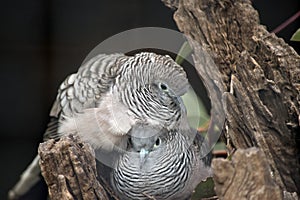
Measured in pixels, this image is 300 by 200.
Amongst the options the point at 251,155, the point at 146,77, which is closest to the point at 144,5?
the point at 146,77

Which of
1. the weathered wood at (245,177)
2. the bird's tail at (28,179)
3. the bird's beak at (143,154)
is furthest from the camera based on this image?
the bird's tail at (28,179)

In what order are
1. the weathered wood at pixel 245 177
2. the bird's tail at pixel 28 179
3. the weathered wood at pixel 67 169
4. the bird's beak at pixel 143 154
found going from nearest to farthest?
the weathered wood at pixel 245 177 < the weathered wood at pixel 67 169 < the bird's beak at pixel 143 154 < the bird's tail at pixel 28 179

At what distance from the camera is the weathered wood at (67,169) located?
1.92ft

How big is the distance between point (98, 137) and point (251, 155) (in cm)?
28

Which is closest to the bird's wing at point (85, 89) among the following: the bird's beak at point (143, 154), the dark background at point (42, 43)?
the bird's beak at point (143, 154)

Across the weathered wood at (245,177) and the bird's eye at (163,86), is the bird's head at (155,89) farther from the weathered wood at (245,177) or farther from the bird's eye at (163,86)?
the weathered wood at (245,177)

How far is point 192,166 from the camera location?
29.1 inches

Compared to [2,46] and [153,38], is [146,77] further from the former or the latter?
[2,46]

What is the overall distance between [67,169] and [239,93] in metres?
0.24

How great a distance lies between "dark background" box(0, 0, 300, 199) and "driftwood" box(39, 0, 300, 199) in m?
0.37

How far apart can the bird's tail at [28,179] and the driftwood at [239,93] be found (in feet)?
1.37

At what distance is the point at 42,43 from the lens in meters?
1.12

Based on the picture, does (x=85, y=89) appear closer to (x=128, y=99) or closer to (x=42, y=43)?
(x=128, y=99)

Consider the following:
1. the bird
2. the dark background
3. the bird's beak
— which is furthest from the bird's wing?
the dark background
